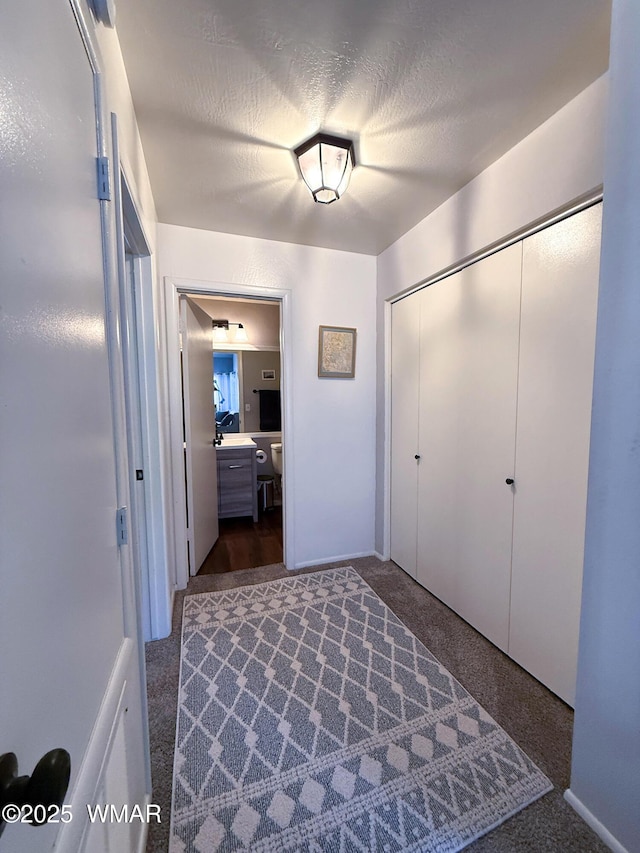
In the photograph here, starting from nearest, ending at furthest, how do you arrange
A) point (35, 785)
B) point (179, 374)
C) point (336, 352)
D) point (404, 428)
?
point (35, 785) < point (179, 374) < point (404, 428) < point (336, 352)

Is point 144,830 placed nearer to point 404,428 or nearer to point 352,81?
point 404,428

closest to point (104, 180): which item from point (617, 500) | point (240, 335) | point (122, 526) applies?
point (122, 526)

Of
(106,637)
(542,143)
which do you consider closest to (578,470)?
(542,143)

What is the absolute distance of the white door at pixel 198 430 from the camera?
2.44 meters

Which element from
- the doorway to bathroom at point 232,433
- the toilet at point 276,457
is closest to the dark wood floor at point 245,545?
the doorway to bathroom at point 232,433

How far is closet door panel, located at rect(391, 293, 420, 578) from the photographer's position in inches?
94.4

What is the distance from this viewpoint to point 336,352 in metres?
2.65

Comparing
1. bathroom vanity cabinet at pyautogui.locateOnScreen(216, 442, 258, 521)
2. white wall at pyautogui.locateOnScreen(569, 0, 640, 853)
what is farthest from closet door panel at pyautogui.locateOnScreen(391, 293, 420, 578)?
bathroom vanity cabinet at pyautogui.locateOnScreen(216, 442, 258, 521)

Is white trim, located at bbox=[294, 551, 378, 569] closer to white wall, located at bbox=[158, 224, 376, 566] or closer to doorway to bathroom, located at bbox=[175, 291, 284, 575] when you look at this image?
white wall, located at bbox=[158, 224, 376, 566]

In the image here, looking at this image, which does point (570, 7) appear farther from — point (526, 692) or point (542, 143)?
point (526, 692)

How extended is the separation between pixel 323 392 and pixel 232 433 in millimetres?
1979

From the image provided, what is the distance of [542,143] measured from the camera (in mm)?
1431

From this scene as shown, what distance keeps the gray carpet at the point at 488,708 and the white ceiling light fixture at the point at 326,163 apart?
2.33 meters

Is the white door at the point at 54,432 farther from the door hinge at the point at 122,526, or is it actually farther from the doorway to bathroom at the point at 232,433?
the doorway to bathroom at the point at 232,433
